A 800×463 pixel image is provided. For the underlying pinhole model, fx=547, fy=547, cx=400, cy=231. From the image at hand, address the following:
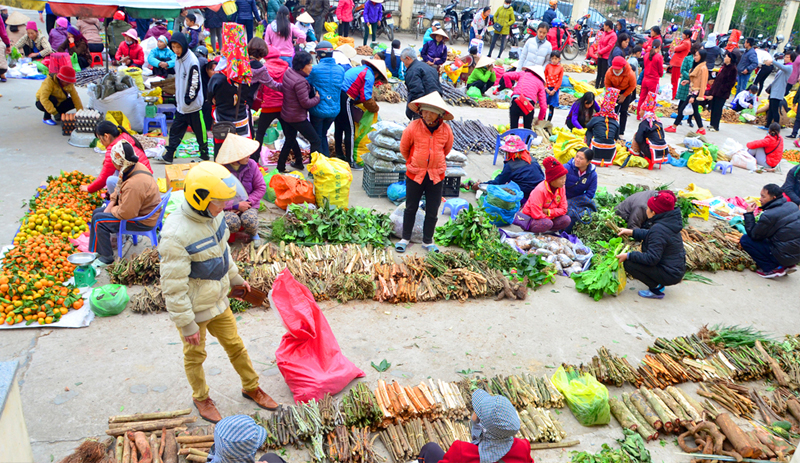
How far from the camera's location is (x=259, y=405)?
13.8ft

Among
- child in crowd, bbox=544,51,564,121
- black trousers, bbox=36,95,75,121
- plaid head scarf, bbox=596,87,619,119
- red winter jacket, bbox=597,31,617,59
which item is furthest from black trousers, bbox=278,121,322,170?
red winter jacket, bbox=597,31,617,59

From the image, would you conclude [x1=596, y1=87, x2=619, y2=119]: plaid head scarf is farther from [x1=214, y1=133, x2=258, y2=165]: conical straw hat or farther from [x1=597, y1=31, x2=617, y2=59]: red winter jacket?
[x1=214, y1=133, x2=258, y2=165]: conical straw hat

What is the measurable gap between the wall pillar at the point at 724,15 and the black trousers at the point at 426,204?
25.3 m

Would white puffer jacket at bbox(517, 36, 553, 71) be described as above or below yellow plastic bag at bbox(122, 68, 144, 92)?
above

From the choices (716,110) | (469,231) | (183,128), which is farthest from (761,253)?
(183,128)

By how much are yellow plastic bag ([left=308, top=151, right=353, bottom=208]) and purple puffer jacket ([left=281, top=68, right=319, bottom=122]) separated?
0.91 meters

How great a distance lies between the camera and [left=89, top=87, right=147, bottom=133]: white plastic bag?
358 inches

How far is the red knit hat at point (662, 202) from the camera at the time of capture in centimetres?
596

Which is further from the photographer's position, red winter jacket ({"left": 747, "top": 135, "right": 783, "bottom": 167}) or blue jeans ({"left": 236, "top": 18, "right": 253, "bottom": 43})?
blue jeans ({"left": 236, "top": 18, "right": 253, "bottom": 43})

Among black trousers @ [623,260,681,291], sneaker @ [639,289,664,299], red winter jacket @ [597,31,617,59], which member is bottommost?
sneaker @ [639,289,664,299]

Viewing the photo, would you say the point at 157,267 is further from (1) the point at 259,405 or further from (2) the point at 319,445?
(2) the point at 319,445

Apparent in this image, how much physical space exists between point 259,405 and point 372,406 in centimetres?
88

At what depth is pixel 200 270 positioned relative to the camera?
3.58 m

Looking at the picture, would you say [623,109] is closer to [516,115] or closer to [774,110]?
[516,115]
